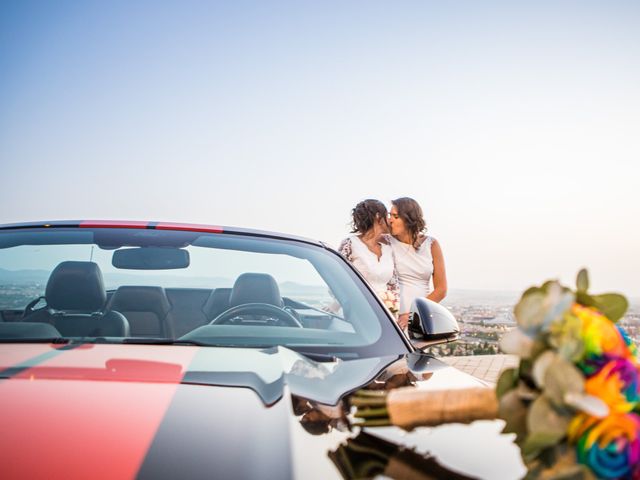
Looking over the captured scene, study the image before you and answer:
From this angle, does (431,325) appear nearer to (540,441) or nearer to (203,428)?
(203,428)

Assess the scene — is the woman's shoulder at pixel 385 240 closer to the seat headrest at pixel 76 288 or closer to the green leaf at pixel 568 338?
the seat headrest at pixel 76 288

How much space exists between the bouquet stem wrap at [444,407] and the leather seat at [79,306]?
127cm

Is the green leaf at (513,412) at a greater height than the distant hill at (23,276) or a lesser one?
greater

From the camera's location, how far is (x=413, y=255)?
17.9ft

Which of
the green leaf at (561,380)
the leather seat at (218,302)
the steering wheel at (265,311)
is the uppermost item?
the green leaf at (561,380)

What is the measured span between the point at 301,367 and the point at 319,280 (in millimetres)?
990

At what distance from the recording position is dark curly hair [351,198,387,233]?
5.48 m

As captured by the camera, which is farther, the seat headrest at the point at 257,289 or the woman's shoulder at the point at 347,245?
the woman's shoulder at the point at 347,245

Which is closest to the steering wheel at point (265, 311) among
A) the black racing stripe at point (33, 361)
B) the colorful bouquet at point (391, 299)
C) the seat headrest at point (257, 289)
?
the seat headrest at point (257, 289)

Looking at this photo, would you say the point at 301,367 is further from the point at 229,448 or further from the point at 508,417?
the point at 508,417

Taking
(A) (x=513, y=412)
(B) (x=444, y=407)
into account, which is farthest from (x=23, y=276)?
(A) (x=513, y=412)

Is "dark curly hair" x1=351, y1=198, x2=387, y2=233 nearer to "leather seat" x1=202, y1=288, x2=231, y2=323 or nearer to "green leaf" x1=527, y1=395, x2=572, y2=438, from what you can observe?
"leather seat" x1=202, y1=288, x2=231, y2=323

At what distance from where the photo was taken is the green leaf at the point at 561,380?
86 centimetres

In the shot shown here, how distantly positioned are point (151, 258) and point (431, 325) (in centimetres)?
111
